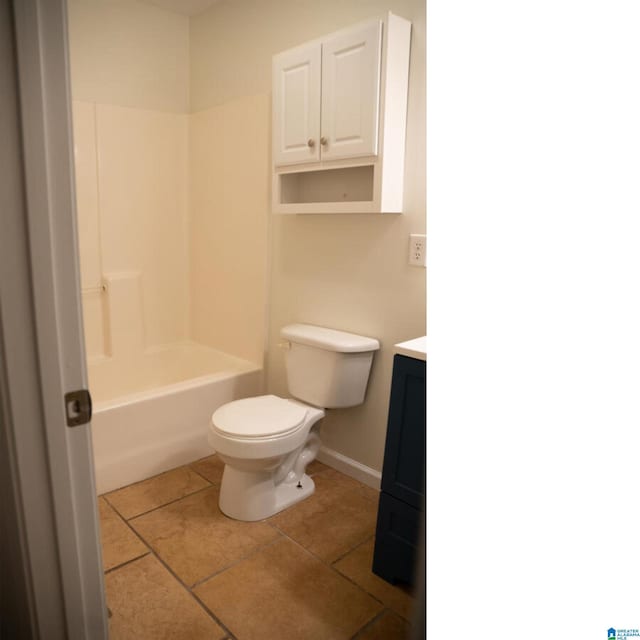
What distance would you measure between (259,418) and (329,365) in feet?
1.26

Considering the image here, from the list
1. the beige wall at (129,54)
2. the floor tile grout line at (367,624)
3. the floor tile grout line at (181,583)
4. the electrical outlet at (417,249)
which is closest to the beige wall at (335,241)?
the electrical outlet at (417,249)

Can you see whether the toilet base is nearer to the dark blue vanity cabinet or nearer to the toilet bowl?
the toilet bowl

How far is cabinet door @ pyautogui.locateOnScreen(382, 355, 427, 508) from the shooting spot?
1541 mm

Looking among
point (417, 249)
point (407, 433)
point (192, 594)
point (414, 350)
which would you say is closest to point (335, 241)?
point (417, 249)

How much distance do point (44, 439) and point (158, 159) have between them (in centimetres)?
252

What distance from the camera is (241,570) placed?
5.83 ft

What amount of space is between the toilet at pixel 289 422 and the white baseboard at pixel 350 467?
0.19 metres

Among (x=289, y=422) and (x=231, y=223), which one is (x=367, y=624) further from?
(x=231, y=223)

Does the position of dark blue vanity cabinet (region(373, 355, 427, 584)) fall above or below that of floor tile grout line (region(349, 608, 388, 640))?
above

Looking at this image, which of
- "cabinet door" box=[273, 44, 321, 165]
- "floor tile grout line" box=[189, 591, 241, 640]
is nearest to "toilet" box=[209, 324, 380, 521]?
"floor tile grout line" box=[189, 591, 241, 640]

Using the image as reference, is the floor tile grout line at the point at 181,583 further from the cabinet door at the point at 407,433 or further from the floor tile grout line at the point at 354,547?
the cabinet door at the point at 407,433

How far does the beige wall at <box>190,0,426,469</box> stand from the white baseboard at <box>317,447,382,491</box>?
0.12ft
